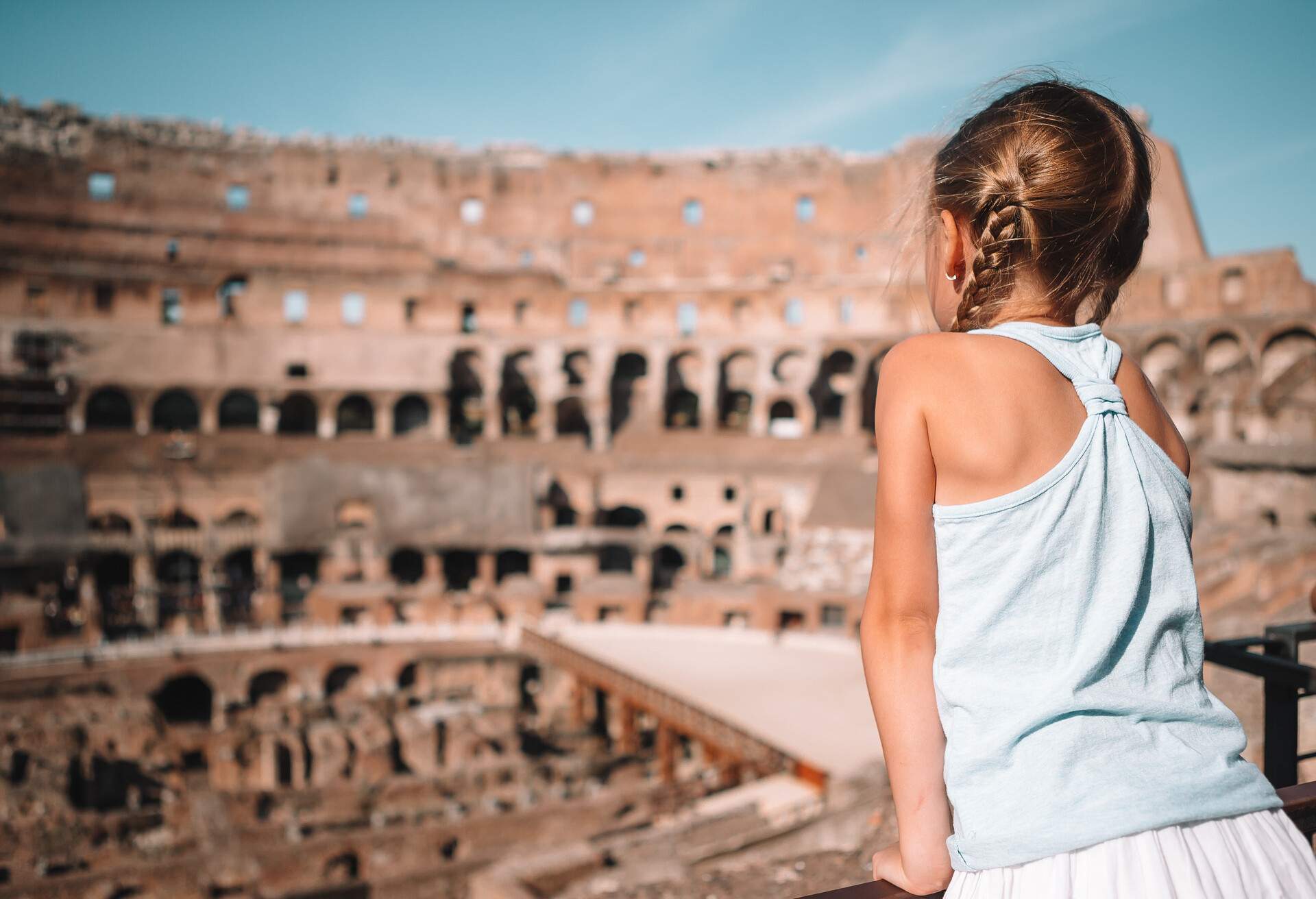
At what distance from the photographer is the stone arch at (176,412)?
29.0m

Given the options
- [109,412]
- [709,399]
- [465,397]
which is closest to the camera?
[109,412]

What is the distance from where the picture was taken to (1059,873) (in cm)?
116

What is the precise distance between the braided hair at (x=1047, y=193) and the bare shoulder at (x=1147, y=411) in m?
0.14

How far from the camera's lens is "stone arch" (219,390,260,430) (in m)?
29.8

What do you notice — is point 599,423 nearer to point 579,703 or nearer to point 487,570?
point 487,570

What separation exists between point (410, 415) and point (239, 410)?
5346 millimetres

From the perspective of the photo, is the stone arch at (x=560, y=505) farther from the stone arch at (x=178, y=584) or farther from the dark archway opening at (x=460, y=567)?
the stone arch at (x=178, y=584)

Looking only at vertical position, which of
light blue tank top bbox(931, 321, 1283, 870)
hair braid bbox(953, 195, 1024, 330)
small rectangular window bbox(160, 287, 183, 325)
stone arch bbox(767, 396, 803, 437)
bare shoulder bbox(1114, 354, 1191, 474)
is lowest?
light blue tank top bbox(931, 321, 1283, 870)

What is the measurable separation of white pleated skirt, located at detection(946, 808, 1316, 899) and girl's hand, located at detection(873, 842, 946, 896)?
0.30 ft

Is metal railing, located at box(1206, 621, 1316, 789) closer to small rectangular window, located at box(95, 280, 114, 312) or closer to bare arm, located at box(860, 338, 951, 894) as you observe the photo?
bare arm, located at box(860, 338, 951, 894)

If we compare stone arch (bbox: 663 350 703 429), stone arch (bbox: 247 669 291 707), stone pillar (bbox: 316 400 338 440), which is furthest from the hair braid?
stone arch (bbox: 663 350 703 429)

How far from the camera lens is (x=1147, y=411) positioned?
4.70 ft

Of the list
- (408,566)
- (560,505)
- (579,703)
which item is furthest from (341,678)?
(560,505)

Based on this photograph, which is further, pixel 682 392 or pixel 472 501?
pixel 682 392
